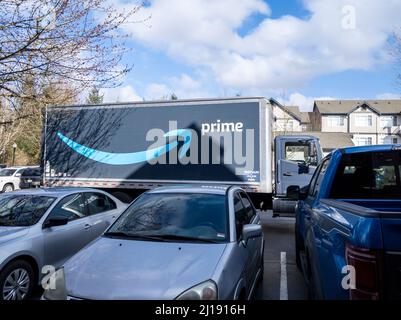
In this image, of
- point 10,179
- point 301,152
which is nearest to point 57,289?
point 301,152

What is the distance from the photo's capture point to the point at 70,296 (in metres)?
2.86

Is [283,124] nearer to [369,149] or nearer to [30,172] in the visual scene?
[30,172]

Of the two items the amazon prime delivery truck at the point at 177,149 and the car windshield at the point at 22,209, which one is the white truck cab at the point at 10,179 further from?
the car windshield at the point at 22,209

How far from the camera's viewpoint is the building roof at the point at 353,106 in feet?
180

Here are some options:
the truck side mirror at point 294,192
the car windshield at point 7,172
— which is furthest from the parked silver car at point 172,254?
the car windshield at point 7,172

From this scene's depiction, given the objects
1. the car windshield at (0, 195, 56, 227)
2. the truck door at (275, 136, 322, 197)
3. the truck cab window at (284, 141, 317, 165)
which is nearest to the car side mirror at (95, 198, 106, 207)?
the car windshield at (0, 195, 56, 227)

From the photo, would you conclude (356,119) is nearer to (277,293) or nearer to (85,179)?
(85,179)

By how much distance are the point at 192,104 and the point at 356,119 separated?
5148 centimetres

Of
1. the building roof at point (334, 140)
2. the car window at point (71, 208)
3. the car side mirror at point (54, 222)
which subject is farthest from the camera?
the building roof at point (334, 140)

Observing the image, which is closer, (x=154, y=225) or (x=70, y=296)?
(x=70, y=296)

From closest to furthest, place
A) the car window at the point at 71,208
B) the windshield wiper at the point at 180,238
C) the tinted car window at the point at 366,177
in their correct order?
the windshield wiper at the point at 180,238 < the tinted car window at the point at 366,177 < the car window at the point at 71,208

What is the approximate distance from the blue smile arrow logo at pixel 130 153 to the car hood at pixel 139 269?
6781 millimetres

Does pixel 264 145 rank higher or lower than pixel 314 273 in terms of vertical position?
higher
